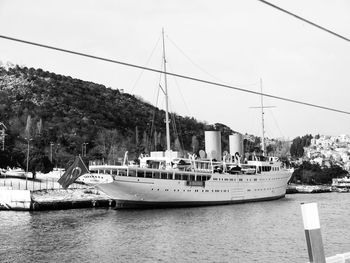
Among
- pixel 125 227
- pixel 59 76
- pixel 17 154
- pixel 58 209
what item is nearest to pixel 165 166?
pixel 58 209

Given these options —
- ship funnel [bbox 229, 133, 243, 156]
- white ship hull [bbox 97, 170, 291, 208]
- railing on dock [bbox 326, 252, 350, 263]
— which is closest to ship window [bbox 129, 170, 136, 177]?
white ship hull [bbox 97, 170, 291, 208]

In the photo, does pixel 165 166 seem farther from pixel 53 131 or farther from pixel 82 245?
pixel 53 131

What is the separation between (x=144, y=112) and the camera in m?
143

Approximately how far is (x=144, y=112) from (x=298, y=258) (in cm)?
12515

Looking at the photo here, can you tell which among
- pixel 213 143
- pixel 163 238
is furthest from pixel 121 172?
pixel 163 238

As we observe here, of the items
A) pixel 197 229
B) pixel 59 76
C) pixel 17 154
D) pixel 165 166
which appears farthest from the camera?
pixel 59 76

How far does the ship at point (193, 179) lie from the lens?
43.3m

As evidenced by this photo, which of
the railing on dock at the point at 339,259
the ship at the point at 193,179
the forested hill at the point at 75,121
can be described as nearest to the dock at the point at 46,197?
the ship at the point at 193,179

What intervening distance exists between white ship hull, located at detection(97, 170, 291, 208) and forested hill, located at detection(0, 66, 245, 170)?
45.8 feet

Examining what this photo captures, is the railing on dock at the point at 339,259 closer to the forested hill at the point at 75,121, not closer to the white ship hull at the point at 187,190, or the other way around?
the white ship hull at the point at 187,190

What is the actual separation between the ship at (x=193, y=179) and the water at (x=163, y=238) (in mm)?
7792

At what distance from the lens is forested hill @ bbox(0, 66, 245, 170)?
86000 mm

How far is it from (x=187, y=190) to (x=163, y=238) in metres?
22.2

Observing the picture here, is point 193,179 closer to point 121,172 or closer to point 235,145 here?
point 121,172
